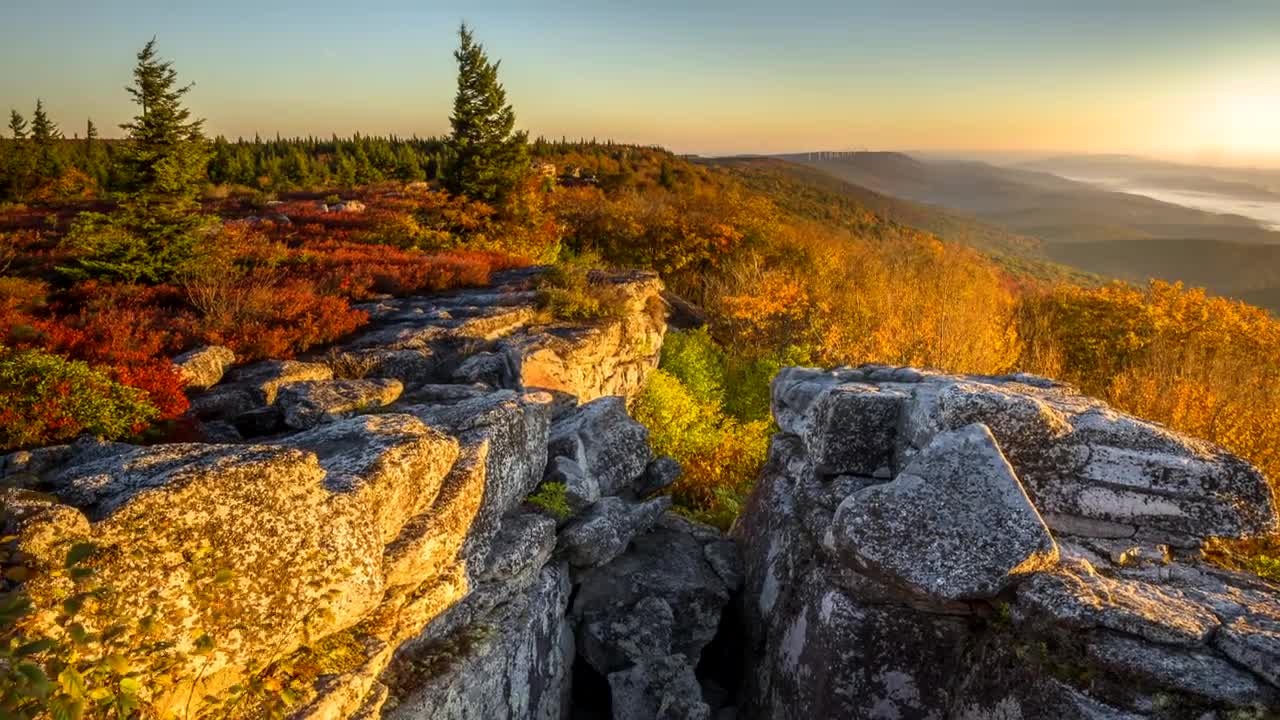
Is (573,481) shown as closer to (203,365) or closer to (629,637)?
(629,637)

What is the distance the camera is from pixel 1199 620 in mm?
4637

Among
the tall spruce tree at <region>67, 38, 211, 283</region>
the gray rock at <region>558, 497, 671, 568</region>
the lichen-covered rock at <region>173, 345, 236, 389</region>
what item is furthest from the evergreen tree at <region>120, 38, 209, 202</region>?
the gray rock at <region>558, 497, 671, 568</region>

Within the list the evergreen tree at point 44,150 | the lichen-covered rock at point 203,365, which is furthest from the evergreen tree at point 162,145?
the evergreen tree at point 44,150

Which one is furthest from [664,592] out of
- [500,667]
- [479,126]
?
[479,126]

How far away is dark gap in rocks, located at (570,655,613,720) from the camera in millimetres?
7398

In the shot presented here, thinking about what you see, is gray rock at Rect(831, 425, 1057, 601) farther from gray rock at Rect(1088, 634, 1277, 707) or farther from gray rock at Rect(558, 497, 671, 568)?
gray rock at Rect(558, 497, 671, 568)

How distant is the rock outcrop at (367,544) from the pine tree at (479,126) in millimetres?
19336

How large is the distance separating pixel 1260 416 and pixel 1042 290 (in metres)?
20.3

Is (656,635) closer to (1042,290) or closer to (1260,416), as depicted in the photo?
(1260,416)

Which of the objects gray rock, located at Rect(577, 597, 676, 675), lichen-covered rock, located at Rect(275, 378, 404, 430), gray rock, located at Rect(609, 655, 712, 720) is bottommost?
gray rock, located at Rect(609, 655, 712, 720)

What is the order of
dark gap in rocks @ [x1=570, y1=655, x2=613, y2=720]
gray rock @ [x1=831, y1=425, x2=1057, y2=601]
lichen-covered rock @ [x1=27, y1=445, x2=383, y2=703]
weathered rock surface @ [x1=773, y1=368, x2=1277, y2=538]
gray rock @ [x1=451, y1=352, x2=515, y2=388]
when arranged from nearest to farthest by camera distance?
lichen-covered rock @ [x1=27, y1=445, x2=383, y2=703] < gray rock @ [x1=831, y1=425, x2=1057, y2=601] < weathered rock surface @ [x1=773, y1=368, x2=1277, y2=538] < dark gap in rocks @ [x1=570, y1=655, x2=613, y2=720] < gray rock @ [x1=451, y1=352, x2=515, y2=388]

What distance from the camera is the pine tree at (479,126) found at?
2780 cm

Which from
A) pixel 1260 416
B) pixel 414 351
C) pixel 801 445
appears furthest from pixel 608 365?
pixel 1260 416

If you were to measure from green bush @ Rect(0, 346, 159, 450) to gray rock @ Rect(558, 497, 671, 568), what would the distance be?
4.54m
